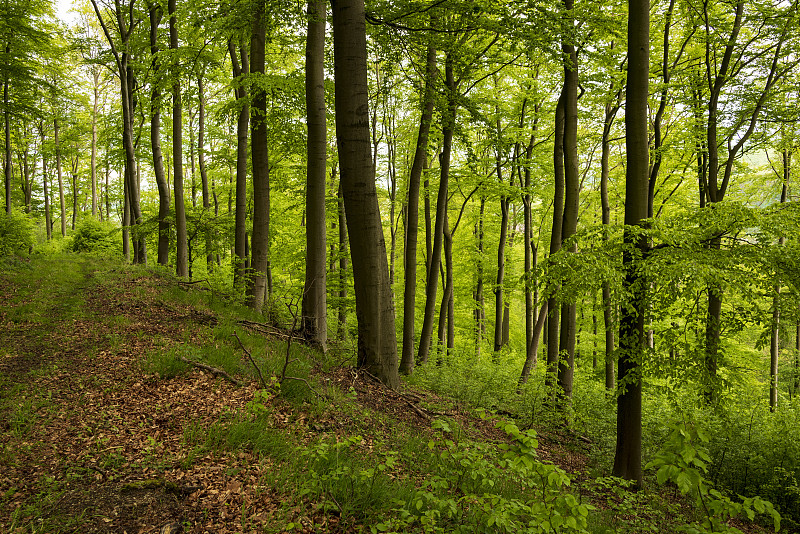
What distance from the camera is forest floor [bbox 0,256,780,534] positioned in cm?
327

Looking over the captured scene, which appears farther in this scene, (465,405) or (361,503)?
(465,405)

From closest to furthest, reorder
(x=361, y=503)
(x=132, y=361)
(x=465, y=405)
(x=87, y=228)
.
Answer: (x=361, y=503), (x=132, y=361), (x=465, y=405), (x=87, y=228)

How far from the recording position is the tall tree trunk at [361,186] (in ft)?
20.1

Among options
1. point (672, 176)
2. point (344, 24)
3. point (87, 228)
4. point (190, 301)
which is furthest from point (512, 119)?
point (87, 228)

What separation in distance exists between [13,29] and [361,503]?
2096 cm

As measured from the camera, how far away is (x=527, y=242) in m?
17.4

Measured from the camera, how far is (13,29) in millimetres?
14984

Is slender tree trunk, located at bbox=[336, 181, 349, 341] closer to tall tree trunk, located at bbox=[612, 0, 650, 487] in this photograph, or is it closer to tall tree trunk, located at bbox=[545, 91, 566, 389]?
tall tree trunk, located at bbox=[545, 91, 566, 389]

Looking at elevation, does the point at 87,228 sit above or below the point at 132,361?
above

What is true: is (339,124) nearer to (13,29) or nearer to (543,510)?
(543,510)

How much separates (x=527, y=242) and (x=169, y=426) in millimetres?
15410

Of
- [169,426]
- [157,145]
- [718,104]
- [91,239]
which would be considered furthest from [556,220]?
[91,239]

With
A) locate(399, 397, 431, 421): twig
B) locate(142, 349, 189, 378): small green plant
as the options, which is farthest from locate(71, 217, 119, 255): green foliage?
locate(399, 397, 431, 421): twig

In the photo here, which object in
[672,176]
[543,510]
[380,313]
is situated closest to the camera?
[543,510]
